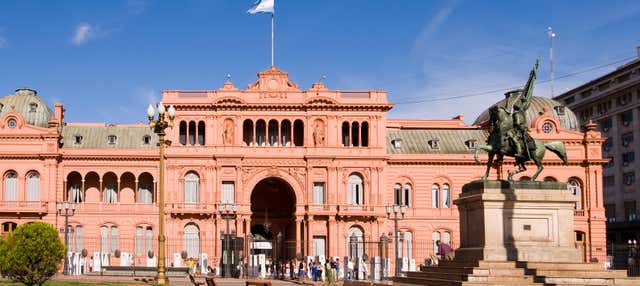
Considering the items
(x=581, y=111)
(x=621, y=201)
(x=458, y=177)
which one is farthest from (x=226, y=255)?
(x=581, y=111)

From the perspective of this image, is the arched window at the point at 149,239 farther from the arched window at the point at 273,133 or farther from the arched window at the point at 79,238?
the arched window at the point at 273,133

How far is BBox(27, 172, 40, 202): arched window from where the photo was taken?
243 ft

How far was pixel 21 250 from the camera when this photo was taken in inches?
1334

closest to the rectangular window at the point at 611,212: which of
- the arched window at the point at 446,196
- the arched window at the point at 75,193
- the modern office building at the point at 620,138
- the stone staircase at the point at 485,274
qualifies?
the modern office building at the point at 620,138

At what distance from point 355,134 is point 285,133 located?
5967mm

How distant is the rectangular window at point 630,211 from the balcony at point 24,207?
60935 mm

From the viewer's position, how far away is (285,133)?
7525cm

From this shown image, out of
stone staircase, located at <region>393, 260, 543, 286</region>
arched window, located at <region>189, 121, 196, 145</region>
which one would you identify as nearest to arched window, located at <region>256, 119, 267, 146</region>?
arched window, located at <region>189, 121, 196, 145</region>

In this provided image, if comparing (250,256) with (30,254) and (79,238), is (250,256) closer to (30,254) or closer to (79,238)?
(79,238)

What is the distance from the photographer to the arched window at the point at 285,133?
74.9 meters

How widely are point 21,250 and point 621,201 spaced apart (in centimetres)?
7904

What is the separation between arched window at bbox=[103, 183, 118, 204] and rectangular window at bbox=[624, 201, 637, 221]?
2159 inches

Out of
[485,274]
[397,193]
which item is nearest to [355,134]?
[397,193]

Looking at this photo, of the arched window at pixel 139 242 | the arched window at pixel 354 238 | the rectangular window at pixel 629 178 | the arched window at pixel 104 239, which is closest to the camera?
the arched window at pixel 354 238
